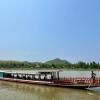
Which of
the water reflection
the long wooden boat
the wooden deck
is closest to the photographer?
the water reflection

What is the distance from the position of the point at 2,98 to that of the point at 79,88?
13.0m

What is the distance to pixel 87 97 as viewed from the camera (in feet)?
115

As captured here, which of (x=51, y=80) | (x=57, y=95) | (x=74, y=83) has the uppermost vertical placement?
(x=51, y=80)

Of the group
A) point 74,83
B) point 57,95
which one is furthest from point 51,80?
point 57,95

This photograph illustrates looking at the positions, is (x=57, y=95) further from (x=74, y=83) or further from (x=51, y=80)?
(x=51, y=80)

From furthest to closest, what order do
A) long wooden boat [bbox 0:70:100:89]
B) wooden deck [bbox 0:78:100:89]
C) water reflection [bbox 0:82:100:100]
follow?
long wooden boat [bbox 0:70:100:89] → wooden deck [bbox 0:78:100:89] → water reflection [bbox 0:82:100:100]

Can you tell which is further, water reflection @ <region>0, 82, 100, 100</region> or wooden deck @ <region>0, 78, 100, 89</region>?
wooden deck @ <region>0, 78, 100, 89</region>

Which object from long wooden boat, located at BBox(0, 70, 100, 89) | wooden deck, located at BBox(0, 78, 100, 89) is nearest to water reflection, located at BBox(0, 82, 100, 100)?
wooden deck, located at BBox(0, 78, 100, 89)

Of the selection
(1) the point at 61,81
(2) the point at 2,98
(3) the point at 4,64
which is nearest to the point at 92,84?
(1) the point at 61,81

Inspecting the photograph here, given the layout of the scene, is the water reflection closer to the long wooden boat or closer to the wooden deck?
the wooden deck

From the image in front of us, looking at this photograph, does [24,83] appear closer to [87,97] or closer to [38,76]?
[38,76]

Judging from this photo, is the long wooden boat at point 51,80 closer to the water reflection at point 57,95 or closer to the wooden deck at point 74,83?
the wooden deck at point 74,83

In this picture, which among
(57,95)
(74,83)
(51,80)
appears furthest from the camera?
(51,80)

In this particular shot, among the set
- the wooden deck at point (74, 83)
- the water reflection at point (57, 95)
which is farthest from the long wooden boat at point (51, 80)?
the water reflection at point (57, 95)
